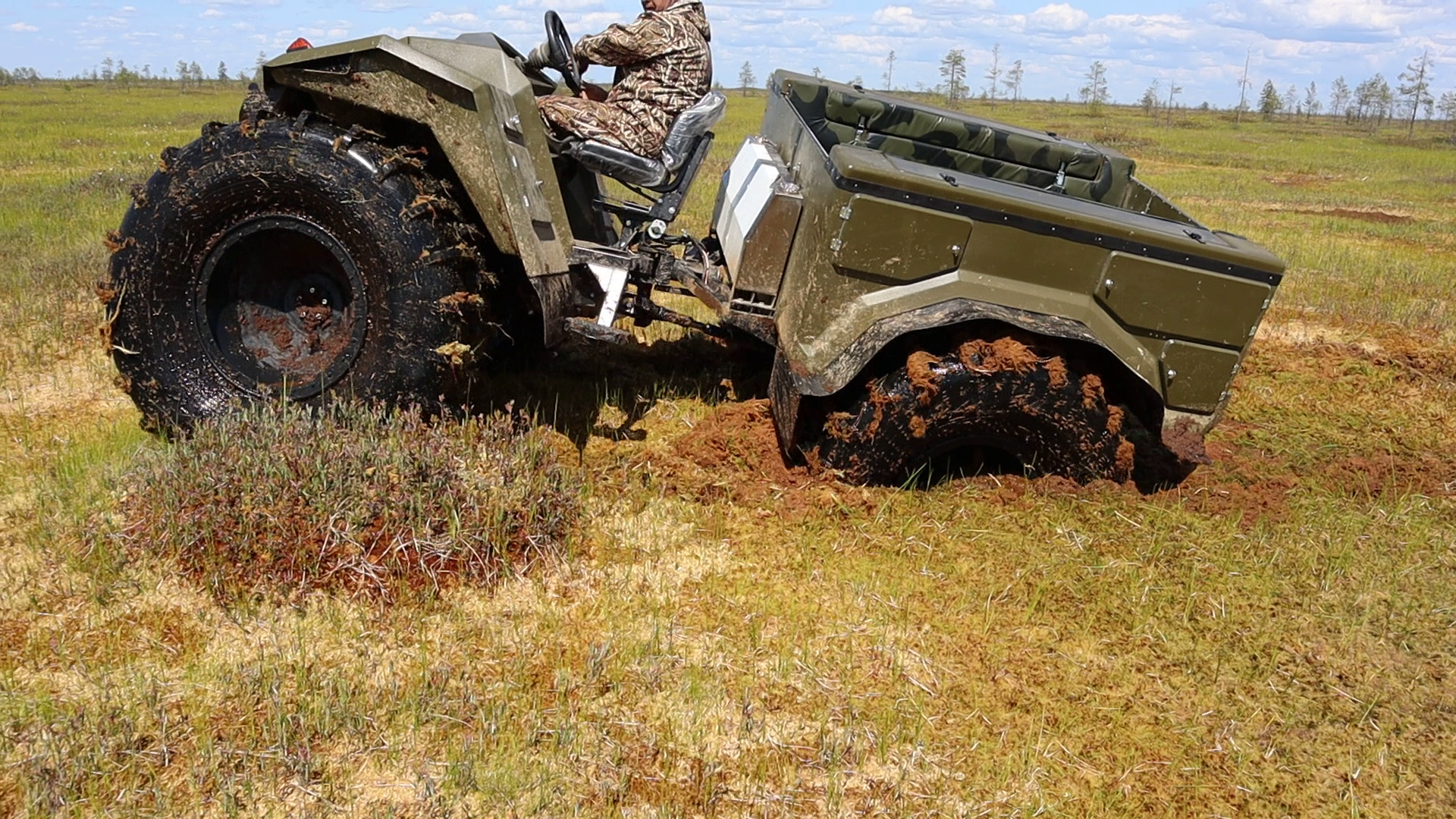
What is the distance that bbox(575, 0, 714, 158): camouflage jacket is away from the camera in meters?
4.32

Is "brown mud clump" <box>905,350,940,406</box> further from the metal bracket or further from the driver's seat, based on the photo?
the driver's seat

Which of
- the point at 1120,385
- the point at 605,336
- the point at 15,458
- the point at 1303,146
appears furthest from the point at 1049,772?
the point at 1303,146

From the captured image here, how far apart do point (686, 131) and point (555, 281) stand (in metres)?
0.98

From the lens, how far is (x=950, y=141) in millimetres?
5438

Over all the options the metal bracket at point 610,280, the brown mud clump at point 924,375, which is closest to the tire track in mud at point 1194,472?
the brown mud clump at point 924,375

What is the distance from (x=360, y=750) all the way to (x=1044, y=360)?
8.40 ft

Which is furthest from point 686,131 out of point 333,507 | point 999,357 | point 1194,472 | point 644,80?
point 1194,472

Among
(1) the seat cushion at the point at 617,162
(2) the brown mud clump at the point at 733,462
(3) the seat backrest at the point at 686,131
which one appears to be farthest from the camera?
(3) the seat backrest at the point at 686,131

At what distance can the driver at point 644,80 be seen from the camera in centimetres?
431

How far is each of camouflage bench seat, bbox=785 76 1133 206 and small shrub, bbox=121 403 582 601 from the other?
269 centimetres

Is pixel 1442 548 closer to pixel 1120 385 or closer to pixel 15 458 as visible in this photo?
pixel 1120 385

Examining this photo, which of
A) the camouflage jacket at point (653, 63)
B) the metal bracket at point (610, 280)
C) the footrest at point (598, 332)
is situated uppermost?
the camouflage jacket at point (653, 63)

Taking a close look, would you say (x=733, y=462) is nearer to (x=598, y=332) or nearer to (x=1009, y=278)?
(x=598, y=332)

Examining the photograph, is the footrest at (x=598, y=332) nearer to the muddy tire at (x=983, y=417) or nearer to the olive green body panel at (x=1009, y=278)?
the olive green body panel at (x=1009, y=278)
